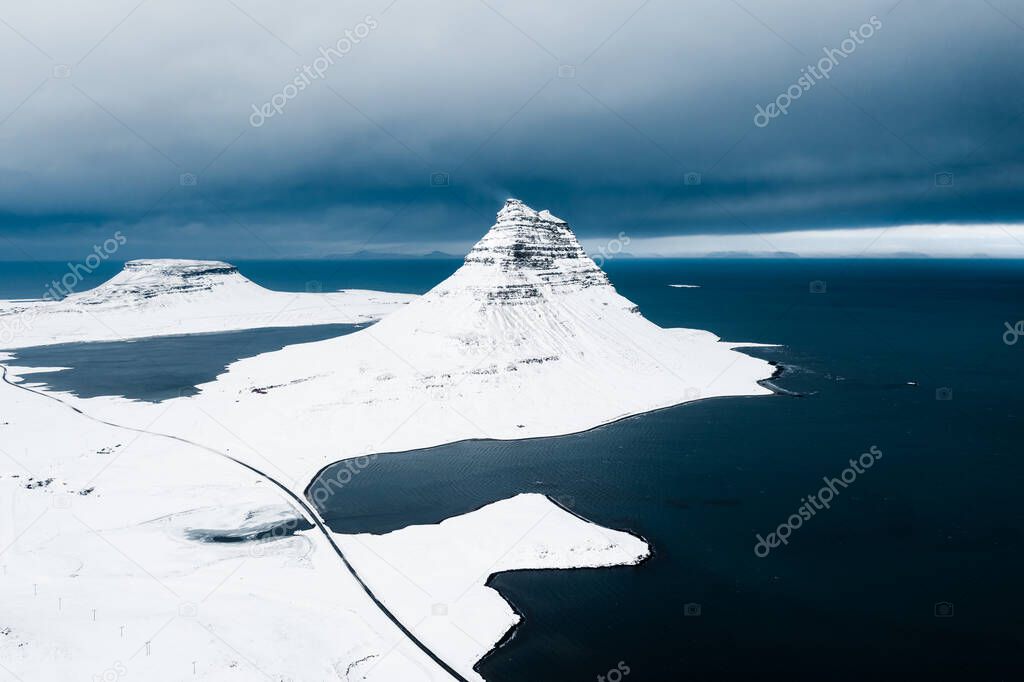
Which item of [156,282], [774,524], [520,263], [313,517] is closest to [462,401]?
[520,263]

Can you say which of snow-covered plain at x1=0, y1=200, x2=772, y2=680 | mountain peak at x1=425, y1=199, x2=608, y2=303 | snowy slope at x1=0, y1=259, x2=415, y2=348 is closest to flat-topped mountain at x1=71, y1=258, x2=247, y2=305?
snowy slope at x1=0, y1=259, x2=415, y2=348

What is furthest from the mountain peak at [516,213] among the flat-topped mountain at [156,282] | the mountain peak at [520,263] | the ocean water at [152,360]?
the flat-topped mountain at [156,282]

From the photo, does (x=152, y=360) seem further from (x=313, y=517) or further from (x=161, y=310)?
(x=313, y=517)

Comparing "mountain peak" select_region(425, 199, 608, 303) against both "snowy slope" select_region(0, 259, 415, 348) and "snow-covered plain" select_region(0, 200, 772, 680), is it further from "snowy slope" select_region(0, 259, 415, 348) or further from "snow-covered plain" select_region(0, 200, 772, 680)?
"snowy slope" select_region(0, 259, 415, 348)

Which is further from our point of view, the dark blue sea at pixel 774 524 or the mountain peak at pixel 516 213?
the mountain peak at pixel 516 213
